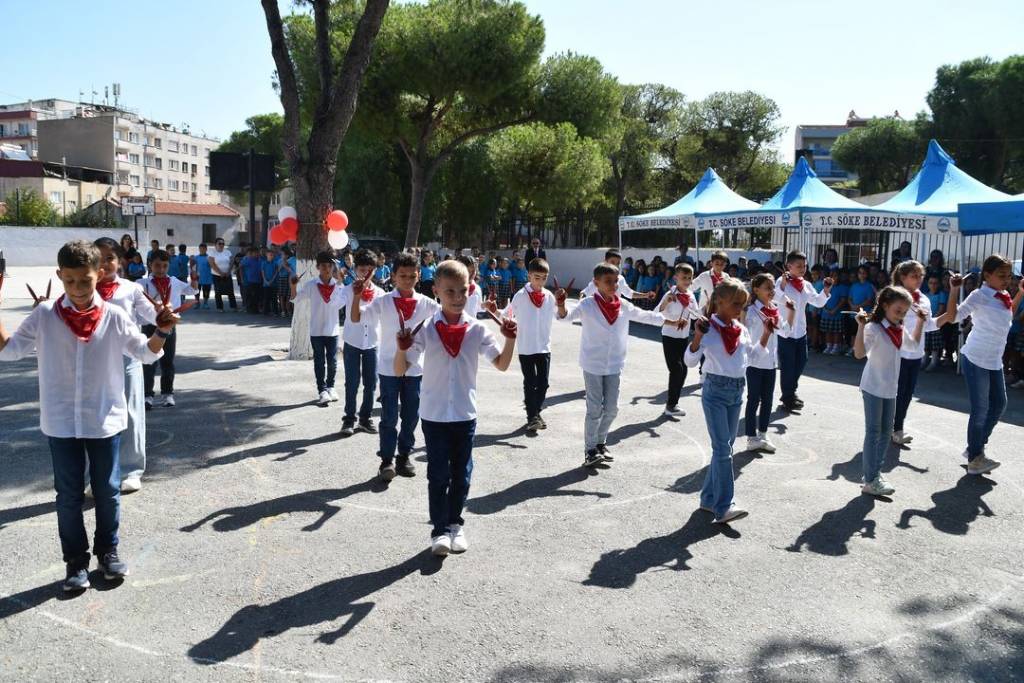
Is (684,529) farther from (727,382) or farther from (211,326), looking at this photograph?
(211,326)

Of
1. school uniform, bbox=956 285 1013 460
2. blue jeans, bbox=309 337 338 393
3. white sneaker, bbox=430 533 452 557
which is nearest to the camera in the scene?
white sneaker, bbox=430 533 452 557

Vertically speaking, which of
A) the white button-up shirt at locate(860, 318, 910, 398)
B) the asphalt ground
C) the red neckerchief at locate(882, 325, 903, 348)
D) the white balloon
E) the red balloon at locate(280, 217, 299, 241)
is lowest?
the asphalt ground

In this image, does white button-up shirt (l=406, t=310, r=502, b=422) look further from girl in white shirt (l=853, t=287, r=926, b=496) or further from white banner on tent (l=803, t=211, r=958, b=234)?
white banner on tent (l=803, t=211, r=958, b=234)

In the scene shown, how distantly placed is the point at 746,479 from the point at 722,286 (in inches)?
72.4

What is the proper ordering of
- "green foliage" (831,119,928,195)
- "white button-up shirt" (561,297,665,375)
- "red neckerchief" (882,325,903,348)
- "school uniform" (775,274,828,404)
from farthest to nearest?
1. "green foliage" (831,119,928,195)
2. "school uniform" (775,274,828,404)
3. "white button-up shirt" (561,297,665,375)
4. "red neckerchief" (882,325,903,348)

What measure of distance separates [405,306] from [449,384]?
158 centimetres

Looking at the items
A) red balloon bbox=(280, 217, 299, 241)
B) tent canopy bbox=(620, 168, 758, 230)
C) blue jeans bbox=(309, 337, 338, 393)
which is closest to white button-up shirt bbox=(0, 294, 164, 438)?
blue jeans bbox=(309, 337, 338, 393)

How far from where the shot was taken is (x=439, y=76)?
21141mm

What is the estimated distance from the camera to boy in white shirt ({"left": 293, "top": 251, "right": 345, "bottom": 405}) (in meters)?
8.80

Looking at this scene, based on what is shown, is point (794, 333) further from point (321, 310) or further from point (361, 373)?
point (321, 310)

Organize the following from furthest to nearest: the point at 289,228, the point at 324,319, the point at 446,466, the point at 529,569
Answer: the point at 289,228, the point at 324,319, the point at 446,466, the point at 529,569

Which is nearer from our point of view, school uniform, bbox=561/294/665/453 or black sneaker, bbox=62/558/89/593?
black sneaker, bbox=62/558/89/593

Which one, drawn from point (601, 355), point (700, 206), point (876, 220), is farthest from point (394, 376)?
point (700, 206)

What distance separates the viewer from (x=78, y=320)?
13.7 feet
